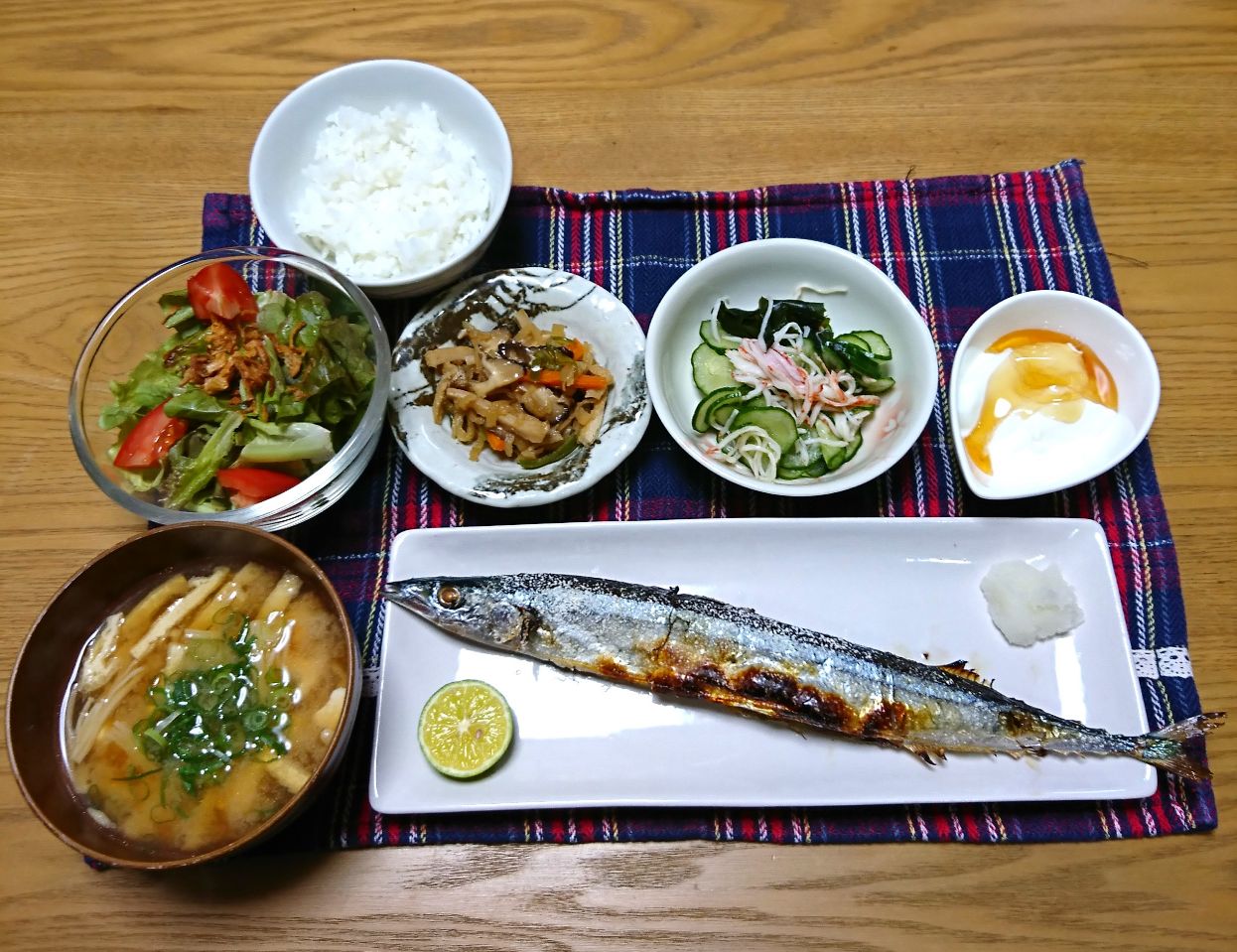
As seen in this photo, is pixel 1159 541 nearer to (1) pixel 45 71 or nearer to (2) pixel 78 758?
(2) pixel 78 758

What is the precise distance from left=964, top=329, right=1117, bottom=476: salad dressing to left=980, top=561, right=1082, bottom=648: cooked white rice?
352 millimetres

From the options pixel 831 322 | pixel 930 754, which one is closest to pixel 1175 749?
pixel 930 754

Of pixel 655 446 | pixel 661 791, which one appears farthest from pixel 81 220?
pixel 661 791

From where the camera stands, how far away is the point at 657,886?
6.32ft

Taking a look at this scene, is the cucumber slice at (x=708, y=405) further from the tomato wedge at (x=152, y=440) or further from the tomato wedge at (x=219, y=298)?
the tomato wedge at (x=152, y=440)

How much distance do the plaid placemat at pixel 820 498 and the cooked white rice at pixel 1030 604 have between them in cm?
22

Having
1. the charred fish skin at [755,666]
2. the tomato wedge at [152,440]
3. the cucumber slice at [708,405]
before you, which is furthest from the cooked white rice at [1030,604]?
the tomato wedge at [152,440]

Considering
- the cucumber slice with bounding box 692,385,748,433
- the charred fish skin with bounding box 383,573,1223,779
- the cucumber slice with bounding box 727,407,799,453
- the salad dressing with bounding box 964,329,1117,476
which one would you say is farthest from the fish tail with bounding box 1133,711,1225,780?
the cucumber slice with bounding box 692,385,748,433

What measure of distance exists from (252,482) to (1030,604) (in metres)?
1.84

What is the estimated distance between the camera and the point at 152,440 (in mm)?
1940

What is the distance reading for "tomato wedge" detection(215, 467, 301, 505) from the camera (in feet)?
6.27

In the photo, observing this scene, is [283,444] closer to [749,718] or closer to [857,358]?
[749,718]

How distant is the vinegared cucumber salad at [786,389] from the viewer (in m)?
2.09

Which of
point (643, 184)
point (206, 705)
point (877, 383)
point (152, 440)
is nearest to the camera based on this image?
point (206, 705)
